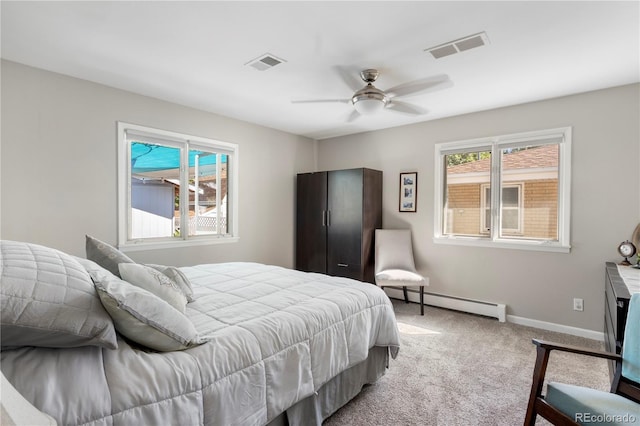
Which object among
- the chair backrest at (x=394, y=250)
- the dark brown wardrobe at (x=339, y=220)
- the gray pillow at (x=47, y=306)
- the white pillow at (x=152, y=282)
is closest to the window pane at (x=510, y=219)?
the chair backrest at (x=394, y=250)

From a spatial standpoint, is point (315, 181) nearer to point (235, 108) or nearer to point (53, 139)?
point (235, 108)

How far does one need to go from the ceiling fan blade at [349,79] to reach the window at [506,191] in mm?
1743

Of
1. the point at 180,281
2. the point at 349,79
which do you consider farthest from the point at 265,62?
the point at 180,281

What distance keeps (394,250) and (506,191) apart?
1560 mm

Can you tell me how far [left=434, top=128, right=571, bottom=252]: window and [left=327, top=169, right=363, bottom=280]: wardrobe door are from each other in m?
1.07

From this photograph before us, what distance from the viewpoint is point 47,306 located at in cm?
103

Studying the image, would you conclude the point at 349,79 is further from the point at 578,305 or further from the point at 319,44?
the point at 578,305

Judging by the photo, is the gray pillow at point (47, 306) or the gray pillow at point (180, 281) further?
the gray pillow at point (180, 281)

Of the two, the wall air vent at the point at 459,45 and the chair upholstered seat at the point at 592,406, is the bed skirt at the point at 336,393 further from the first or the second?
the wall air vent at the point at 459,45

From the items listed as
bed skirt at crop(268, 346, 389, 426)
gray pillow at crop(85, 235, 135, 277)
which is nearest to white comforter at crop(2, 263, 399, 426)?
bed skirt at crop(268, 346, 389, 426)

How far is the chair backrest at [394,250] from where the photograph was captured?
436cm

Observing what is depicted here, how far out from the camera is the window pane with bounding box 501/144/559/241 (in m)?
3.62

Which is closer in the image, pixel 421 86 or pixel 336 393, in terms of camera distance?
pixel 336 393

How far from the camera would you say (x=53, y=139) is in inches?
114
